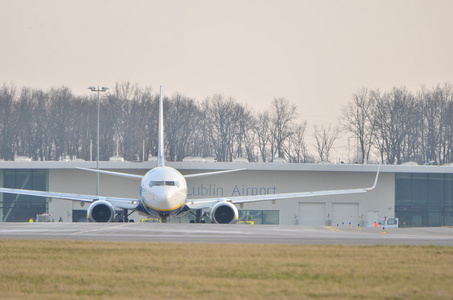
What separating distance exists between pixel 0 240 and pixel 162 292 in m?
12.0

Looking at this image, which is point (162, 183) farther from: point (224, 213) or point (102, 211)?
point (102, 211)

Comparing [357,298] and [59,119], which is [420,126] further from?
[357,298]

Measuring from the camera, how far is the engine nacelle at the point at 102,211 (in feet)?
155

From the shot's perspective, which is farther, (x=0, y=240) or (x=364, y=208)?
(x=364, y=208)

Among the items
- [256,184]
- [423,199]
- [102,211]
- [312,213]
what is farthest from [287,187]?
[102,211]

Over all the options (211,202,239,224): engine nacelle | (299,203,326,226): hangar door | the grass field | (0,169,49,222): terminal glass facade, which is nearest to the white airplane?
(211,202,239,224): engine nacelle

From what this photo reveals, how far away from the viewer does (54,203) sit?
72.1 m

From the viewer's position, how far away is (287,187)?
238 feet

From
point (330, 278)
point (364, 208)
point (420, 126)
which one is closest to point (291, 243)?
point (330, 278)

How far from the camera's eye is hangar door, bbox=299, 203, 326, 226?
234 feet

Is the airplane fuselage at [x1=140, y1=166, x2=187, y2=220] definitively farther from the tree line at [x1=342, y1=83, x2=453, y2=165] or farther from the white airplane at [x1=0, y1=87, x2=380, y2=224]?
the tree line at [x1=342, y1=83, x2=453, y2=165]

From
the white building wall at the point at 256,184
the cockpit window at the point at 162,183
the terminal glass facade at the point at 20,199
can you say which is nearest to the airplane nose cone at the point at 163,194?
the cockpit window at the point at 162,183

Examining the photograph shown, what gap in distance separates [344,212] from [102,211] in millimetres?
30142

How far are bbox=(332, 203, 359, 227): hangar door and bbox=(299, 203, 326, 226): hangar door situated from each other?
1003 mm
